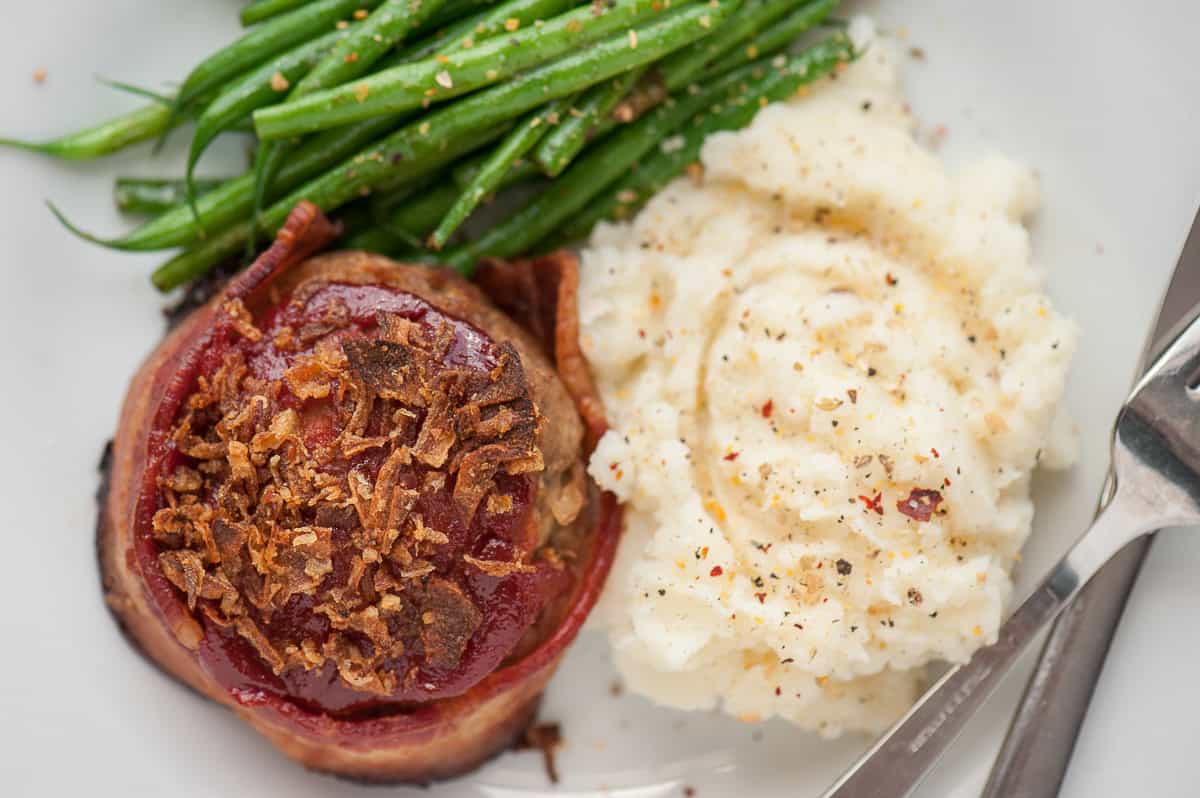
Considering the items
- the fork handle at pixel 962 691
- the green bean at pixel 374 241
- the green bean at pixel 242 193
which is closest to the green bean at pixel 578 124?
the green bean at pixel 242 193

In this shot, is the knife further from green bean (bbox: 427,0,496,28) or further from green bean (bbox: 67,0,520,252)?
green bean (bbox: 67,0,520,252)

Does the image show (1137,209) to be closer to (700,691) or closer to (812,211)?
(812,211)

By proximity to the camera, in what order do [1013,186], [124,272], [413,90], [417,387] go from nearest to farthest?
[417,387]
[413,90]
[1013,186]
[124,272]

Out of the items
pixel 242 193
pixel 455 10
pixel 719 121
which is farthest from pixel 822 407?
pixel 242 193

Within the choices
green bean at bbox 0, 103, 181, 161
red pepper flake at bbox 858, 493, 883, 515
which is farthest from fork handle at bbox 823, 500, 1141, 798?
green bean at bbox 0, 103, 181, 161

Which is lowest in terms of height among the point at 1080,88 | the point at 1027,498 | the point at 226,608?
the point at 1027,498

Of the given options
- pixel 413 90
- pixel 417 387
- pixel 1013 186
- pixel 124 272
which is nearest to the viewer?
pixel 417 387

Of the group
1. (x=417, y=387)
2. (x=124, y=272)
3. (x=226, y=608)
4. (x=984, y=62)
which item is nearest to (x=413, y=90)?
(x=417, y=387)
